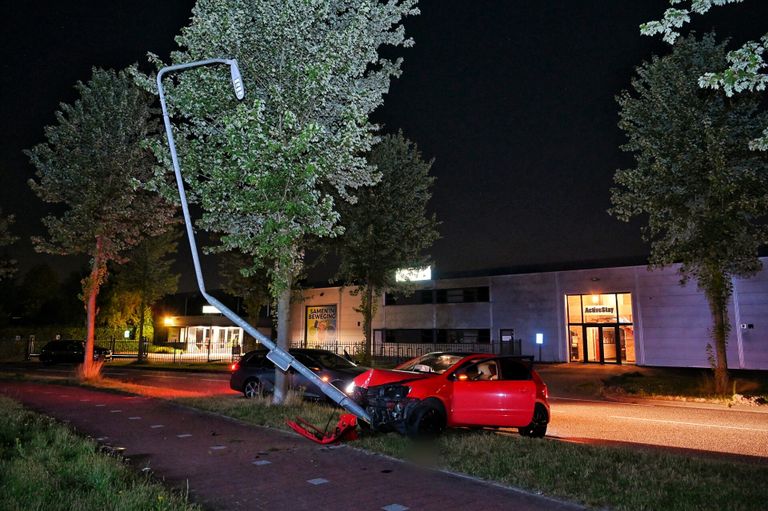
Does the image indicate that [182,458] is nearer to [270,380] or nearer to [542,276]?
[270,380]

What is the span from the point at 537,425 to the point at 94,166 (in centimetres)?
1824

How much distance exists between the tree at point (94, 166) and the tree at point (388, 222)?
29.6 ft

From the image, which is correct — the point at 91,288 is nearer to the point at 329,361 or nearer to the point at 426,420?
the point at 329,361

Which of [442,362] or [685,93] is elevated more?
[685,93]

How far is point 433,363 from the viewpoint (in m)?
10.5

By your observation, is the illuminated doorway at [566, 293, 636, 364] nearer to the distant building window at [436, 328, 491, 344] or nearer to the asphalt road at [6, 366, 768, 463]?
the distant building window at [436, 328, 491, 344]

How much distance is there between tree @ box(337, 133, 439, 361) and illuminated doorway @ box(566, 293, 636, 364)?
15378mm

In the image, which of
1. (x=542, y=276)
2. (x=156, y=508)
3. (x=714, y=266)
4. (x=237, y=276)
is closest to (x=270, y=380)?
(x=156, y=508)

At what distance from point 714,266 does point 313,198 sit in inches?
550

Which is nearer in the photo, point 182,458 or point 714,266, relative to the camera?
point 182,458

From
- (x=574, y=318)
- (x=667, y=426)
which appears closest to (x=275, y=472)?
(x=667, y=426)

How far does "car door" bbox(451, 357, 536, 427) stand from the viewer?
949cm

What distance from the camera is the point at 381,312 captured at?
45.9 metres

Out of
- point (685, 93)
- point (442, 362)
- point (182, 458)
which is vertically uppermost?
point (685, 93)
